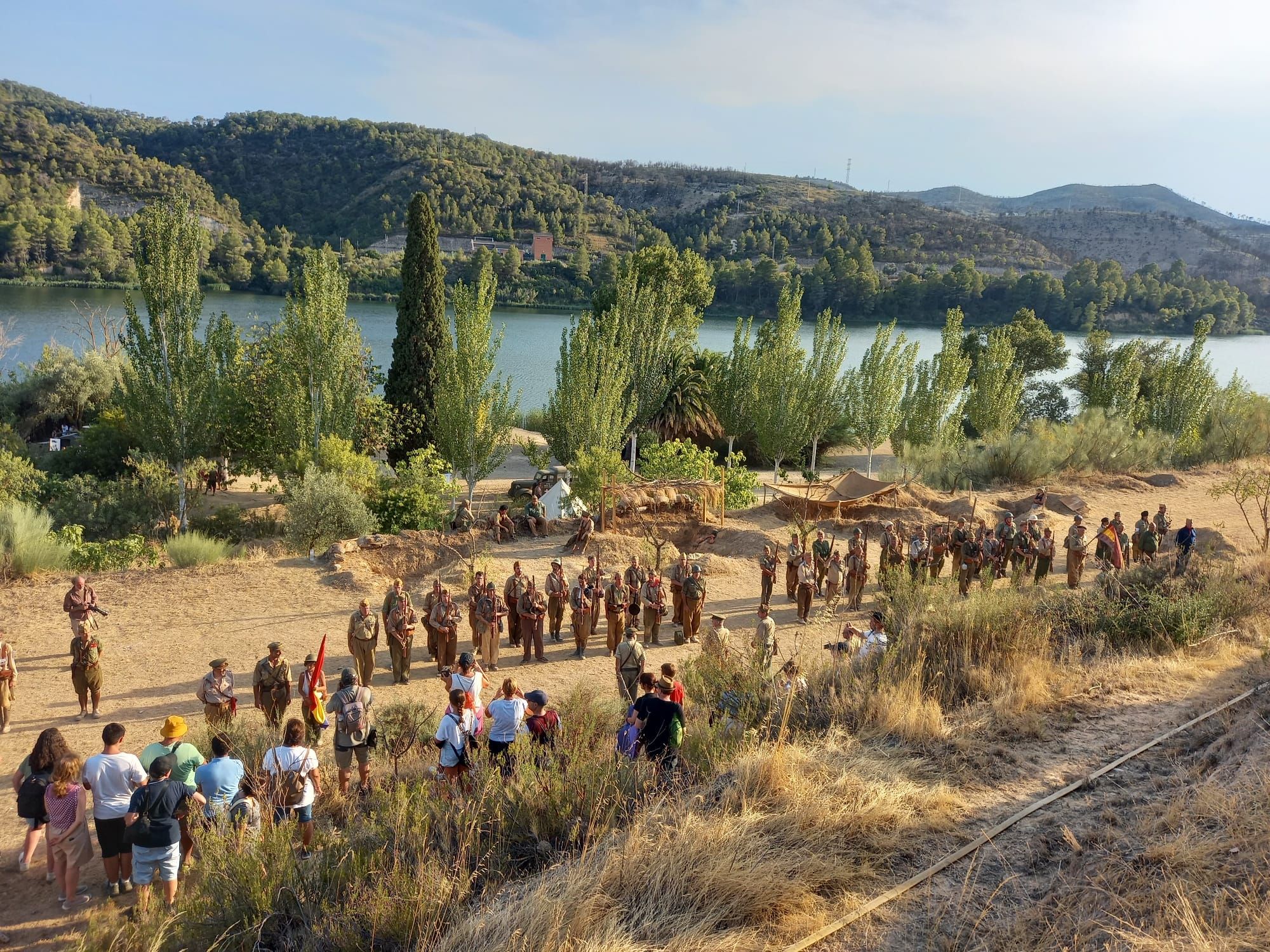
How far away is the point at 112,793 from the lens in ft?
19.5

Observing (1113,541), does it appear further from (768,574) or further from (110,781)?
(110,781)

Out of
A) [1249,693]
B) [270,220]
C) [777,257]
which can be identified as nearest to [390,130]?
[270,220]

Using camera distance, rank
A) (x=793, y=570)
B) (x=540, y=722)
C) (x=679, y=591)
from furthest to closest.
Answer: (x=793, y=570)
(x=679, y=591)
(x=540, y=722)

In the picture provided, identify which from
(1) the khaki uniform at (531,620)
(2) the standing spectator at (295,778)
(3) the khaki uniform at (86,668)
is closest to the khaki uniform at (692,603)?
(1) the khaki uniform at (531,620)

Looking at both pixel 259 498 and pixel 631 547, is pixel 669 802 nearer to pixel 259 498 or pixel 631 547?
pixel 631 547

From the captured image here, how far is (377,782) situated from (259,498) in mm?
21577

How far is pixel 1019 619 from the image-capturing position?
8258 millimetres

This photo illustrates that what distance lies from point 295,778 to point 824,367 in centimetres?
2695

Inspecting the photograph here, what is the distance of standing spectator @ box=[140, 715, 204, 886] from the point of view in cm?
606

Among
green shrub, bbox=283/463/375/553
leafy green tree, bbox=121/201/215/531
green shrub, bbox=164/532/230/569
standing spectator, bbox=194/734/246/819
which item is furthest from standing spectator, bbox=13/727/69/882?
leafy green tree, bbox=121/201/215/531

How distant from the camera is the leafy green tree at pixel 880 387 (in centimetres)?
3116

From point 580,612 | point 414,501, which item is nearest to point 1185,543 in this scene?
point 580,612

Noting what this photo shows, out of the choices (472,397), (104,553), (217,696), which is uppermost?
(472,397)

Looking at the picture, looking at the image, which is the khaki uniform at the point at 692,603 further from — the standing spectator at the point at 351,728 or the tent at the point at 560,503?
the tent at the point at 560,503
